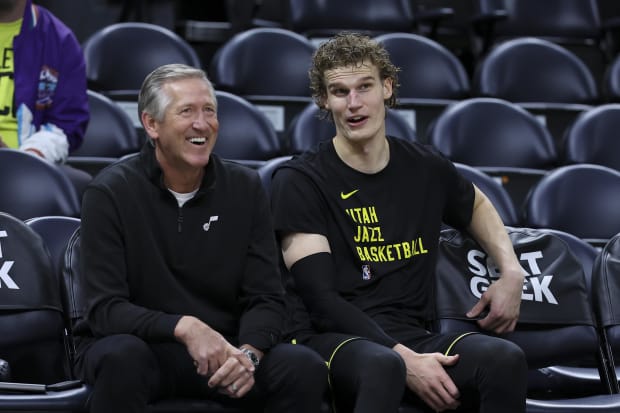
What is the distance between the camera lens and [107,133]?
463cm

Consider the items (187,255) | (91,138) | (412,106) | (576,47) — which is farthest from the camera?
(576,47)

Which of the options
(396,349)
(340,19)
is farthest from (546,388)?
(340,19)

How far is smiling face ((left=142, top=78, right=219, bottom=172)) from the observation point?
2984 millimetres

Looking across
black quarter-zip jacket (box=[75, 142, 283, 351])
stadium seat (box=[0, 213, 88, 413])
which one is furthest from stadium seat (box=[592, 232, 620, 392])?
stadium seat (box=[0, 213, 88, 413])

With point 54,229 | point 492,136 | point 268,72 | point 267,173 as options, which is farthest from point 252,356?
point 268,72

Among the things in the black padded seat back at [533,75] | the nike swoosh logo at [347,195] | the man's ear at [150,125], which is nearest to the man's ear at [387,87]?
the nike swoosh logo at [347,195]

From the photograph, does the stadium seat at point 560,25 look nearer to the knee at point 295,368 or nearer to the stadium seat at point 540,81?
the stadium seat at point 540,81

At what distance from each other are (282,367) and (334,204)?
60 centimetres

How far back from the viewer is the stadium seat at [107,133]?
15.2 ft

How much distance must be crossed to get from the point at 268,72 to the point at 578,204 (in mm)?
1683

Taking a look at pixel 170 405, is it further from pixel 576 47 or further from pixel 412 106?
pixel 576 47

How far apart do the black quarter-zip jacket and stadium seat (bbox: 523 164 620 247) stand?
141 cm

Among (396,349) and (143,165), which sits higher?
(143,165)

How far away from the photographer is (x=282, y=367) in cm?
276
